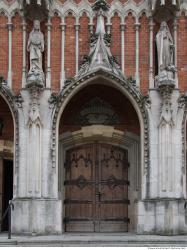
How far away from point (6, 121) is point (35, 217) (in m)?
3.31

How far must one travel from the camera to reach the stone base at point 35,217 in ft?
60.9

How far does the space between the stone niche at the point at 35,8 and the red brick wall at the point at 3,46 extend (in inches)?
26.0

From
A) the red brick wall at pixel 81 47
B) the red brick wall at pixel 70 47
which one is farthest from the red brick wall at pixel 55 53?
the red brick wall at pixel 70 47

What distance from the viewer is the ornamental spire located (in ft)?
63.1

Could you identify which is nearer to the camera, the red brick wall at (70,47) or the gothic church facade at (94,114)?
the gothic church facade at (94,114)

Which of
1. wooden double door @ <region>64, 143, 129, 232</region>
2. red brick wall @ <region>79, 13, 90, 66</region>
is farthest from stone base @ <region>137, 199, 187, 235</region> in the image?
red brick wall @ <region>79, 13, 90, 66</region>

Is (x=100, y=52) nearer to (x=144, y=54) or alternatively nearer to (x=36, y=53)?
(x=144, y=54)

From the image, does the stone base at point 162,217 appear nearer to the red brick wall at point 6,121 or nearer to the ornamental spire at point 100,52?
the ornamental spire at point 100,52

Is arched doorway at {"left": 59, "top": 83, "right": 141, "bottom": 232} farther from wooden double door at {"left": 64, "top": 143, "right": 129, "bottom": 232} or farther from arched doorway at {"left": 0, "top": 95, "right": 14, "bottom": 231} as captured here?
arched doorway at {"left": 0, "top": 95, "right": 14, "bottom": 231}

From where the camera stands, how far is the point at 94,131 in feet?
66.8

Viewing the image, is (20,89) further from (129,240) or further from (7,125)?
(129,240)

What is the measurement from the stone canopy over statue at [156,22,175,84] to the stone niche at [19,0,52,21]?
314 cm

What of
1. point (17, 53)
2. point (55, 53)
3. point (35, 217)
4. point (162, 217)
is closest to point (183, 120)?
point (162, 217)

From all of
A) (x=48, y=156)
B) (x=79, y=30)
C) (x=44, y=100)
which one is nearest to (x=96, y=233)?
(x=48, y=156)
